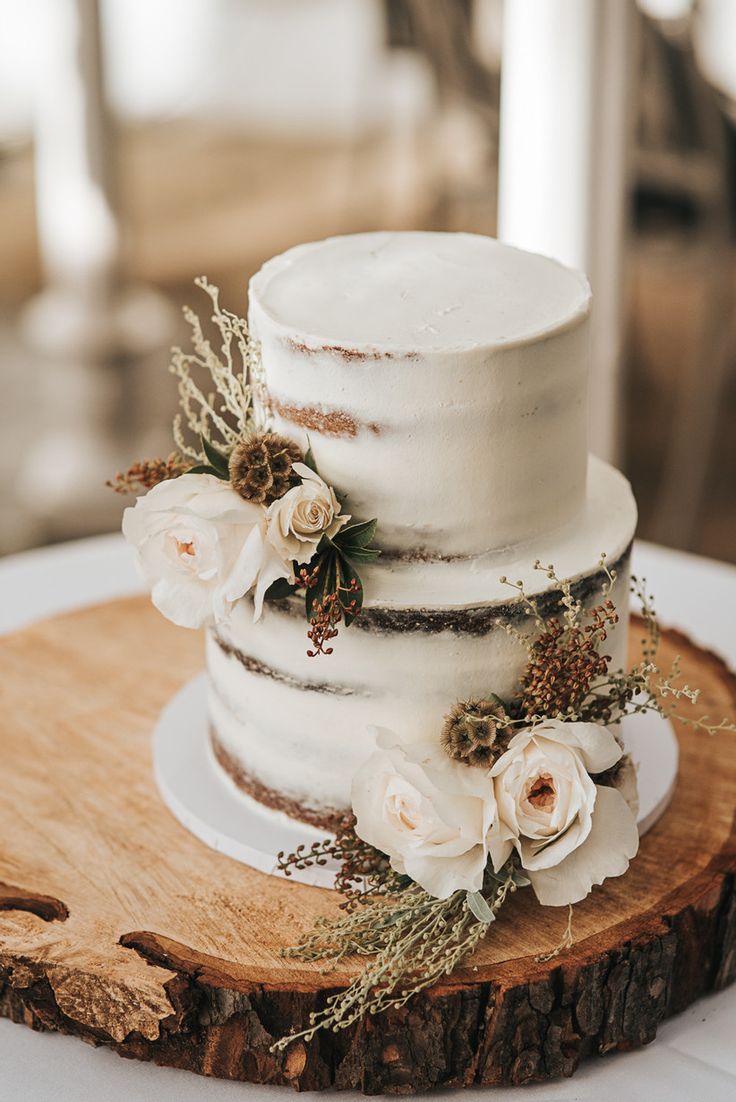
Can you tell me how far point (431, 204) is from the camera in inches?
180

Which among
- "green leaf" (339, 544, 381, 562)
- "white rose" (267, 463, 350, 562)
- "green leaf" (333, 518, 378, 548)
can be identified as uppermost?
"white rose" (267, 463, 350, 562)

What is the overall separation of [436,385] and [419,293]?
9 centimetres

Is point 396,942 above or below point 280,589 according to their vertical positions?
below

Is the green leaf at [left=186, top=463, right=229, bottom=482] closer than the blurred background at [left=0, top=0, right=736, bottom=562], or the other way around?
the green leaf at [left=186, top=463, right=229, bottom=482]

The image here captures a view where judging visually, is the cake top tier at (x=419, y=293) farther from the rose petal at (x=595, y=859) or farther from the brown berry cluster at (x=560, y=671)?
the rose petal at (x=595, y=859)

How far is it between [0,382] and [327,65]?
184 cm

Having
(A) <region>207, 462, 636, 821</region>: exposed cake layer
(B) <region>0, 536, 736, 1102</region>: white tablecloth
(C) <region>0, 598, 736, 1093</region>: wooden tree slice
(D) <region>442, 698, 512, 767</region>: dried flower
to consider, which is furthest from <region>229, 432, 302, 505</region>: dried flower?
(B) <region>0, 536, 736, 1102</region>: white tablecloth

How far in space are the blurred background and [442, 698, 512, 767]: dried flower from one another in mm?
928

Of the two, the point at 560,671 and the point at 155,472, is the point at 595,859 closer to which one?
the point at 560,671

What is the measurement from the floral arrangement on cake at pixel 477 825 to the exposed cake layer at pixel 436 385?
8 cm

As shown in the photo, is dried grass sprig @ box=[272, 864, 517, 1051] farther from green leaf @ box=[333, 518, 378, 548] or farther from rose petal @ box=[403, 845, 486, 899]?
green leaf @ box=[333, 518, 378, 548]

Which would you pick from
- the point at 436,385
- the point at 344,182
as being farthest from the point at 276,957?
the point at 344,182

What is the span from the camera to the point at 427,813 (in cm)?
104

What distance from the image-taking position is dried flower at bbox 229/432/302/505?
1.08 meters
